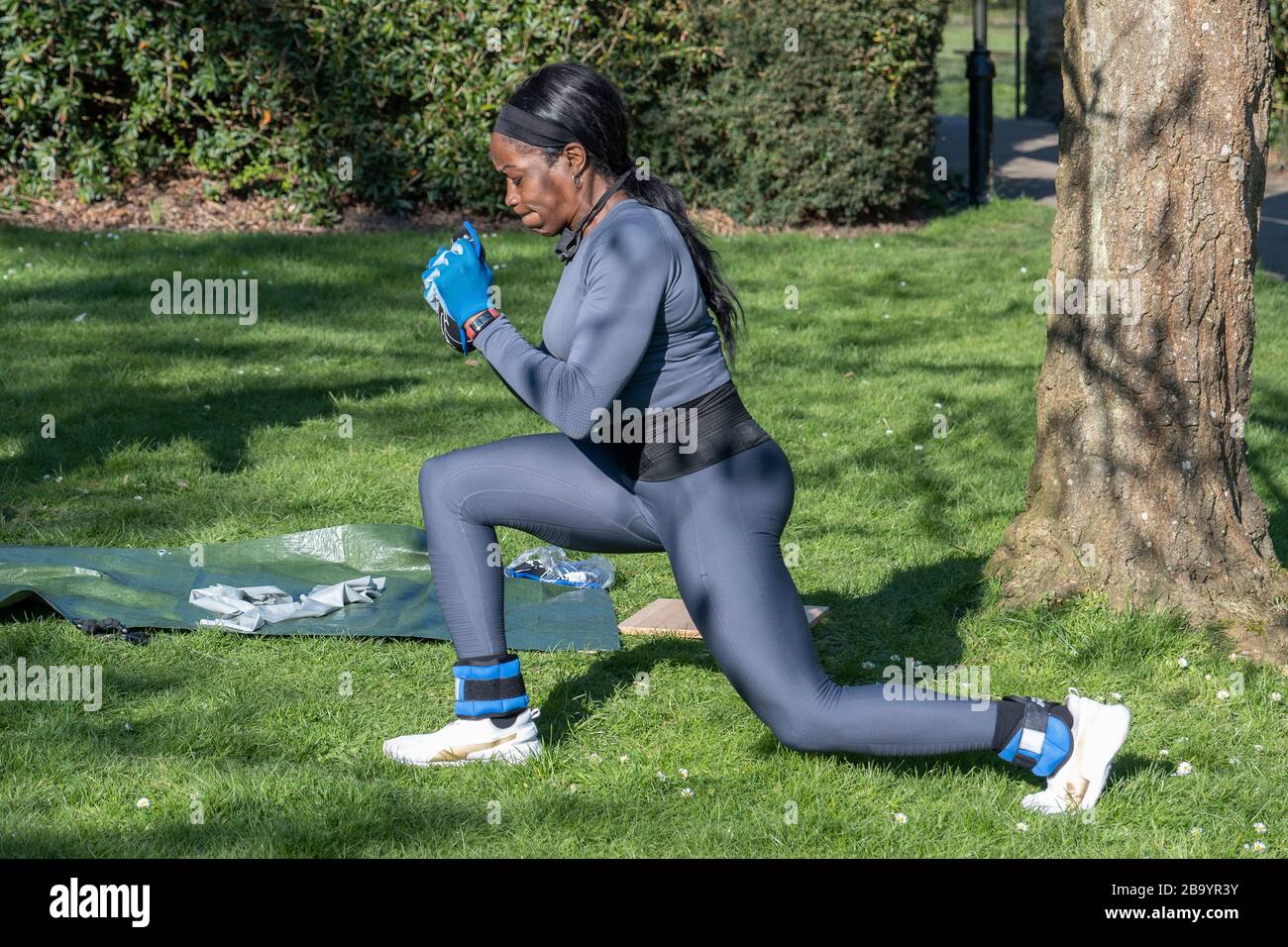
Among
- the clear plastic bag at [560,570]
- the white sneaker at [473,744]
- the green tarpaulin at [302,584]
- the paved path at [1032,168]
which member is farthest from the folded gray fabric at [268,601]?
the paved path at [1032,168]

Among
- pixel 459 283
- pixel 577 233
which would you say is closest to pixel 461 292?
pixel 459 283

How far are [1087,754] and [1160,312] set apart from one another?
1.68 metres

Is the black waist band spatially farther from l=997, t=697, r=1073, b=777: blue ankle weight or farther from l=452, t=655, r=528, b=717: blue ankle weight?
l=997, t=697, r=1073, b=777: blue ankle weight

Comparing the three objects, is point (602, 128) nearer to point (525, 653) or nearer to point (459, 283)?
point (459, 283)

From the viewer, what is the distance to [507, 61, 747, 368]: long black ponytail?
139 inches

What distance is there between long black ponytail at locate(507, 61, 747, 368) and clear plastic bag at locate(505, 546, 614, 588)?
191cm

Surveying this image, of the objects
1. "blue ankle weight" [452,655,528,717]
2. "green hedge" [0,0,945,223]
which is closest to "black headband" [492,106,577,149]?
"blue ankle weight" [452,655,528,717]

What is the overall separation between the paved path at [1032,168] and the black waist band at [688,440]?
6.84 meters

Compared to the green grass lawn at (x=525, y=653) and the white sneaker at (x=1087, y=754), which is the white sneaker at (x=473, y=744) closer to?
the green grass lawn at (x=525, y=653)

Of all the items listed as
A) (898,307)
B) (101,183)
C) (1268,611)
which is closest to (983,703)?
(1268,611)

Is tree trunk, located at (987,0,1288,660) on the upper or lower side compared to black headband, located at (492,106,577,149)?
lower

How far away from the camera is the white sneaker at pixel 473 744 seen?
382cm

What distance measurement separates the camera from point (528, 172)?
11.7 feet

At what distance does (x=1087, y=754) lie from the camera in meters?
3.59
